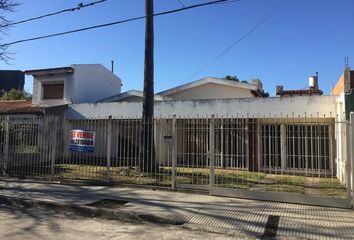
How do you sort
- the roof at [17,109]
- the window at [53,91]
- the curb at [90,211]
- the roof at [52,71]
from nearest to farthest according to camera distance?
the curb at [90,211] < the roof at [17,109] < the roof at [52,71] < the window at [53,91]

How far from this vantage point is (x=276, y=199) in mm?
10430

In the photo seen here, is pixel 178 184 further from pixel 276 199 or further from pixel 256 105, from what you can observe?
pixel 256 105

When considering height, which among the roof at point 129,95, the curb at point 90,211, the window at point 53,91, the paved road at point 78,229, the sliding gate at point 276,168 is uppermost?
the window at point 53,91

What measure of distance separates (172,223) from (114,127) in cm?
686

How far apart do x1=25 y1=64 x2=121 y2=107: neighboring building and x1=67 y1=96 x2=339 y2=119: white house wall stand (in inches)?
89.3

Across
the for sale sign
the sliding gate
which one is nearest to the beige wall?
the sliding gate

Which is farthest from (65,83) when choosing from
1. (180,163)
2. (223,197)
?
(223,197)

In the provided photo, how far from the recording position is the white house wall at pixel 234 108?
56.2 ft

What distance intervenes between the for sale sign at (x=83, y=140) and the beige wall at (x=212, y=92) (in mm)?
9800

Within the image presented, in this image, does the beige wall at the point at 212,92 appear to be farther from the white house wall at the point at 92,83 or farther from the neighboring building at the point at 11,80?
the neighboring building at the point at 11,80

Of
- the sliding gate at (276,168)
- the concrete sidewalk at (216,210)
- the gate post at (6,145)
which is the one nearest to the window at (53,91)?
the gate post at (6,145)

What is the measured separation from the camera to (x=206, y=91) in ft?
75.6

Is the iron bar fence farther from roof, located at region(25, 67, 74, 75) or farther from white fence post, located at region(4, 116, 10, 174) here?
roof, located at region(25, 67, 74, 75)

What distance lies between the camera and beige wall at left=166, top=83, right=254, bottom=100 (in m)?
22.5
